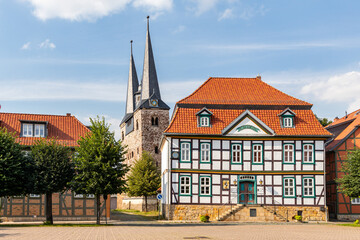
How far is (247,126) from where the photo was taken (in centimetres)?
4553

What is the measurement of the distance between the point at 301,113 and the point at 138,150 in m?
40.9

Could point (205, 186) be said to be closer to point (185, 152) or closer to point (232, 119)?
point (185, 152)

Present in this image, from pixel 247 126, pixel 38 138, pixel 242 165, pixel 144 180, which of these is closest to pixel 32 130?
pixel 38 138

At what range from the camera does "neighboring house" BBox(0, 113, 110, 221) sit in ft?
145

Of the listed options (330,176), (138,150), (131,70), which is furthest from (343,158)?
(131,70)

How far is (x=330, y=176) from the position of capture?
50469 mm

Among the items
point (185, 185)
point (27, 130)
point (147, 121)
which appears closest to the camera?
point (185, 185)

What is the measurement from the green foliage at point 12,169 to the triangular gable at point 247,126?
16774 millimetres

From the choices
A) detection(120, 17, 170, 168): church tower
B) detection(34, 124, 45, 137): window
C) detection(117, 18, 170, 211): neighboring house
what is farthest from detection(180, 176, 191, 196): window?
detection(120, 17, 170, 168): church tower

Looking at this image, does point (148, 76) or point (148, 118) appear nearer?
point (148, 118)

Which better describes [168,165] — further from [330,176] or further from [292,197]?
[330,176]

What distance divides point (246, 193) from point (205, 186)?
3552mm

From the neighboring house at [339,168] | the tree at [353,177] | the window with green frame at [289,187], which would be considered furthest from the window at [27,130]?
the neighboring house at [339,168]

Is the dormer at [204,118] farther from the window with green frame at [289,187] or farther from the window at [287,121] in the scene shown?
the window with green frame at [289,187]
